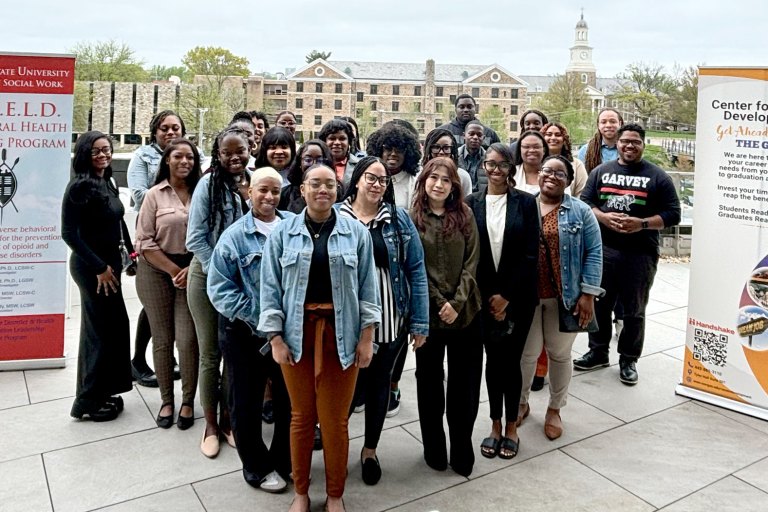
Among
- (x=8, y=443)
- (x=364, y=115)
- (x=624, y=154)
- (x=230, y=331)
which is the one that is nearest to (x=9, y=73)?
(x=8, y=443)

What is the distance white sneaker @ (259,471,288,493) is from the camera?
3053 mm

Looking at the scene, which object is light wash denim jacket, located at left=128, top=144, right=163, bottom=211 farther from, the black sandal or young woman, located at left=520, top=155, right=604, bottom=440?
the black sandal

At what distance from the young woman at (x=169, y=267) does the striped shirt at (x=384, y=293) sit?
1134mm

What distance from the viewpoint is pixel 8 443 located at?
349 centimetres

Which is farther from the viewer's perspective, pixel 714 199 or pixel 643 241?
pixel 643 241

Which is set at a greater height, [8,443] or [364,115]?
[364,115]

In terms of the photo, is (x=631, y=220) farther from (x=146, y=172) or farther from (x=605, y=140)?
(x=146, y=172)

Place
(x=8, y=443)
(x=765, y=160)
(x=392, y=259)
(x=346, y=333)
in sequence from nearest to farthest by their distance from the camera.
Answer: (x=346, y=333) → (x=392, y=259) → (x=8, y=443) → (x=765, y=160)

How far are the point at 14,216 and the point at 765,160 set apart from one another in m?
5.01

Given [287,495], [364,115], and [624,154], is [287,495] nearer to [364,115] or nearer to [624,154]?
[624,154]

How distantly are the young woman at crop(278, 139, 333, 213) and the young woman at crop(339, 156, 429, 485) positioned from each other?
77 cm

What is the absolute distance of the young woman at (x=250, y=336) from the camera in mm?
2896

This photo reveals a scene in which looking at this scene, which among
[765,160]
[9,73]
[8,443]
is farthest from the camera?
[9,73]

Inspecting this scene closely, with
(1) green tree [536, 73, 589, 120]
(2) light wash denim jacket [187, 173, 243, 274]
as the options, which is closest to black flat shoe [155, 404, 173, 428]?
(2) light wash denim jacket [187, 173, 243, 274]
